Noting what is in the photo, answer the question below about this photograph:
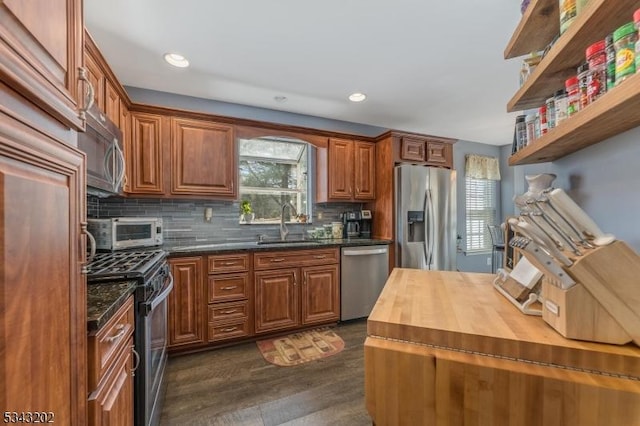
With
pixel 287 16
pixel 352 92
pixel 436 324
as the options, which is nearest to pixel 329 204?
pixel 352 92

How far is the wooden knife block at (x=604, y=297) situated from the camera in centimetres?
65

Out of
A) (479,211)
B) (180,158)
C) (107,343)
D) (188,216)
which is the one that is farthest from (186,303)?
(479,211)

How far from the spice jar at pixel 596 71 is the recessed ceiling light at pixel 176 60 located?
8.32ft

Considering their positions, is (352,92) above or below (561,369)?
above

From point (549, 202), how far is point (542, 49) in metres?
0.98

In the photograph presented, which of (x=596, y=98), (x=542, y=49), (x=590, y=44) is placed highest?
(x=542, y=49)

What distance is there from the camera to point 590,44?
0.84 m

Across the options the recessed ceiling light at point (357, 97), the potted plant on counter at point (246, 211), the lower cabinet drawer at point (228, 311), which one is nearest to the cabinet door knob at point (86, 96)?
the lower cabinet drawer at point (228, 311)

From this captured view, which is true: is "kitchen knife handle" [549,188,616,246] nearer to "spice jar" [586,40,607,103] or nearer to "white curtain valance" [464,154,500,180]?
"spice jar" [586,40,607,103]

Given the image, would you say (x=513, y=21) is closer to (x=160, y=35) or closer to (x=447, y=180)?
(x=447, y=180)

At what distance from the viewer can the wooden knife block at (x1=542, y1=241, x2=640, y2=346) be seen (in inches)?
25.6

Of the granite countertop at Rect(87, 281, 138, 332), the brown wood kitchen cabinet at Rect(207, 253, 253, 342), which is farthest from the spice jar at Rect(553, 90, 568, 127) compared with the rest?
the brown wood kitchen cabinet at Rect(207, 253, 253, 342)

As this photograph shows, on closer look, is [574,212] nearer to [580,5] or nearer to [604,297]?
[604,297]

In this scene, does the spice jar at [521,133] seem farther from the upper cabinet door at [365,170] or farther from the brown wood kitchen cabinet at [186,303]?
the brown wood kitchen cabinet at [186,303]
